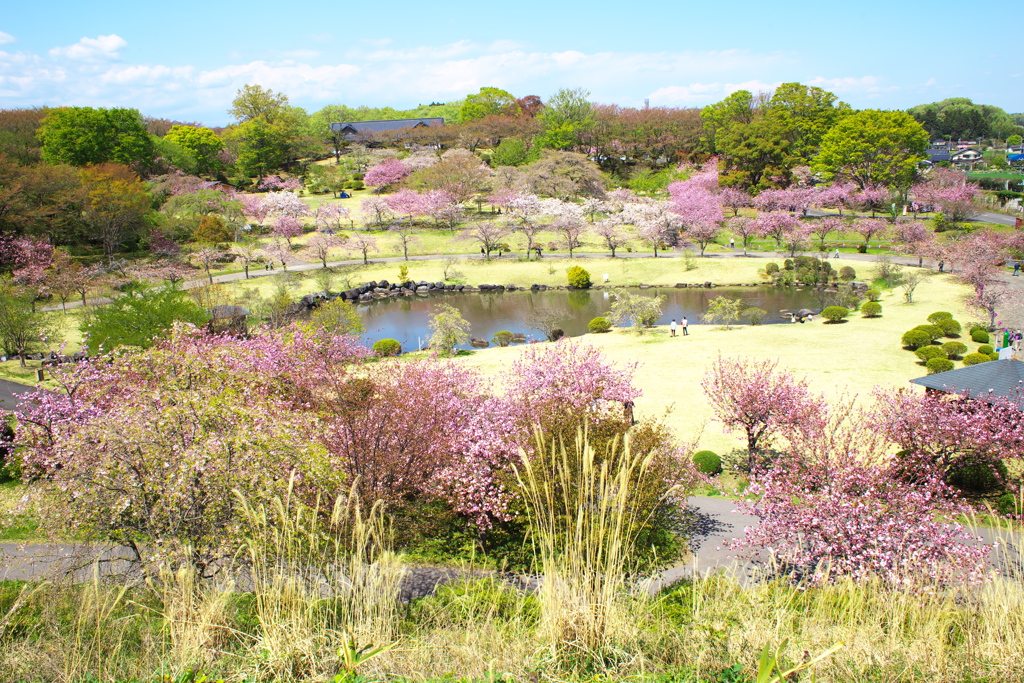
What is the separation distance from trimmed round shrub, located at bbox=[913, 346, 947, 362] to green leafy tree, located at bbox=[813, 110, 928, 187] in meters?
43.3

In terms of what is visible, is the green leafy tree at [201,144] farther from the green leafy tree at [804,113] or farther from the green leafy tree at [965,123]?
the green leafy tree at [965,123]

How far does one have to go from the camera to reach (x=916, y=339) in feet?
78.5

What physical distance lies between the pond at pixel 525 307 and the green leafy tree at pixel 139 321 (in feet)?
37.9

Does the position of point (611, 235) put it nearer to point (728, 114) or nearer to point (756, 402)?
point (728, 114)

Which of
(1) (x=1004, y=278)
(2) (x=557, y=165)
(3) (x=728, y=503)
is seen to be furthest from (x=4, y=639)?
(2) (x=557, y=165)

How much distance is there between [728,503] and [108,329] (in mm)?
19797

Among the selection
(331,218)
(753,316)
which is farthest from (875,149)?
(331,218)

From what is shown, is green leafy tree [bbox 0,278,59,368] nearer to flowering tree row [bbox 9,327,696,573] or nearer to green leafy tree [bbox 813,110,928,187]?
flowering tree row [bbox 9,327,696,573]

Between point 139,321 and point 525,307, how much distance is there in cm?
2348

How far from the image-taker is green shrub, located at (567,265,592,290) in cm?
4412

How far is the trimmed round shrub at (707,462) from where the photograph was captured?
1439 centimetres

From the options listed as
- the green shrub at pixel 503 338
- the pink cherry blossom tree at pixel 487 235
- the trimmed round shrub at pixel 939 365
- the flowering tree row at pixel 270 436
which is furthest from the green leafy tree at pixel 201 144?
the trimmed round shrub at pixel 939 365

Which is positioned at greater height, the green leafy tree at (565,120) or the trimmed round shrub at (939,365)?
the green leafy tree at (565,120)

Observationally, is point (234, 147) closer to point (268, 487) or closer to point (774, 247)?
point (774, 247)
